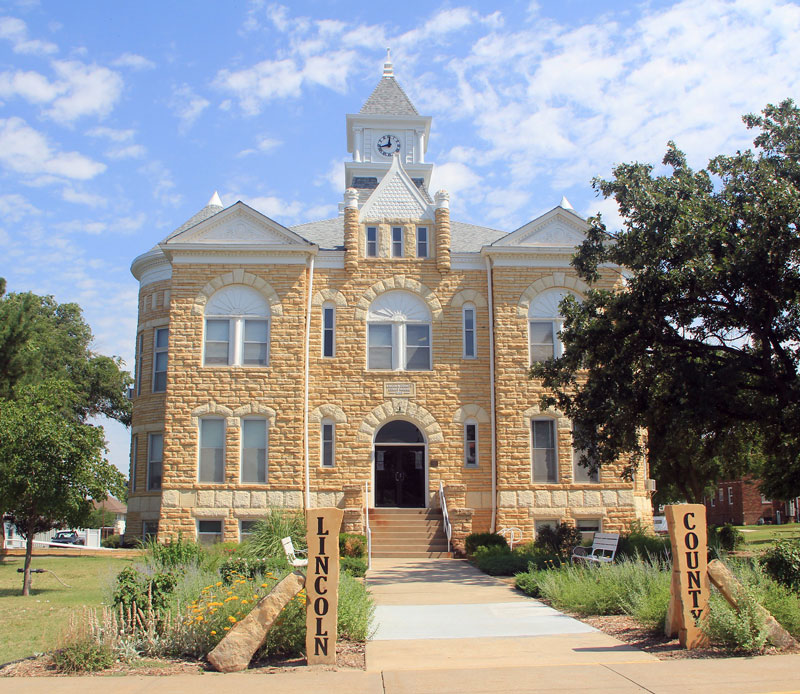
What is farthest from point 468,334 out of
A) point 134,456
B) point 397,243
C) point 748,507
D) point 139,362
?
point 748,507

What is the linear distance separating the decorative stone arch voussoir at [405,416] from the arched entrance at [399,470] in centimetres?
35

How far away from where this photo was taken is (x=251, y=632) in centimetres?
894

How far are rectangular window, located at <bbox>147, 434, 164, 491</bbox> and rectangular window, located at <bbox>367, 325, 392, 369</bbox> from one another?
7.56 m

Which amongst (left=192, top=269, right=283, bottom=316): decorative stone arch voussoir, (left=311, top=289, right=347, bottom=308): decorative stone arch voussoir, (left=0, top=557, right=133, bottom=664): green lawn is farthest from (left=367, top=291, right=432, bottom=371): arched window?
(left=0, top=557, right=133, bottom=664): green lawn

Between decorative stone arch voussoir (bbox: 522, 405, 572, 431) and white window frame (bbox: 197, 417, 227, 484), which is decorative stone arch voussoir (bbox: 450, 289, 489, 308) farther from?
white window frame (bbox: 197, 417, 227, 484)

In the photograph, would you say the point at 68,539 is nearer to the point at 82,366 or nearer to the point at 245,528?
the point at 82,366

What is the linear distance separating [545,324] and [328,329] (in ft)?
22.1

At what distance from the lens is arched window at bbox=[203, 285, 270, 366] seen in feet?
80.2

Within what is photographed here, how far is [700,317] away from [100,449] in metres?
13.8

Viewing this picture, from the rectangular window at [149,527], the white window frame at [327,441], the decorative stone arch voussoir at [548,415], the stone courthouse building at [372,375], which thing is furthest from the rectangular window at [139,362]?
the decorative stone arch voussoir at [548,415]

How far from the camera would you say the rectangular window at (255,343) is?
2447 centimetres

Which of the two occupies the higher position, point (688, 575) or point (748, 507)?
point (688, 575)

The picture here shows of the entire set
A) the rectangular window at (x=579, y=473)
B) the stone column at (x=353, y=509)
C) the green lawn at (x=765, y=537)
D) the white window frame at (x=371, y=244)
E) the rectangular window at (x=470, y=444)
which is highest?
the white window frame at (x=371, y=244)

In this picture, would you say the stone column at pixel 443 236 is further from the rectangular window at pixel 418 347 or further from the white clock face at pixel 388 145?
the white clock face at pixel 388 145
